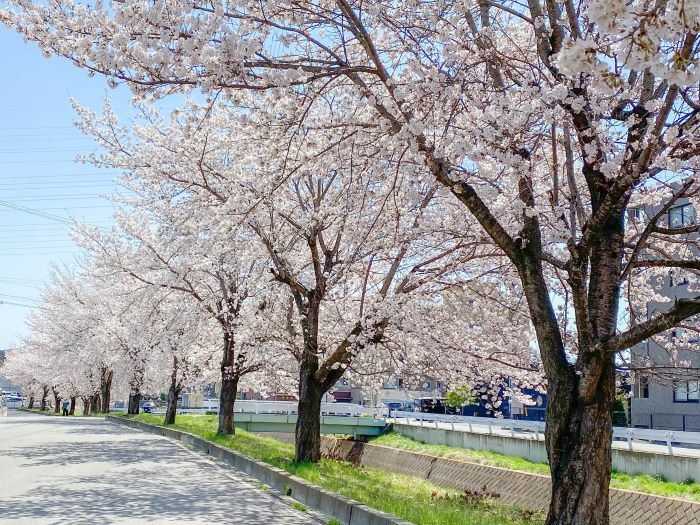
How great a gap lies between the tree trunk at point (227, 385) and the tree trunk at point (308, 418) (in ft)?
27.7

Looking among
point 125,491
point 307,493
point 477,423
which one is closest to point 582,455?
point 307,493

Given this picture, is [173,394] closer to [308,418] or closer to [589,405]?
[308,418]

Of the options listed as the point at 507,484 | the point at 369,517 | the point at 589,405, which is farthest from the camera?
the point at 507,484

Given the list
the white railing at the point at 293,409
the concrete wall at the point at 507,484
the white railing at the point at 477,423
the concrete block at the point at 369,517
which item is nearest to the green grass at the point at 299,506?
the concrete block at the point at 369,517

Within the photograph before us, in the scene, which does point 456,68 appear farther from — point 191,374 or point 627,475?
point 191,374

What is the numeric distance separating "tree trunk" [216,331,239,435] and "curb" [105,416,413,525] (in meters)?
4.23

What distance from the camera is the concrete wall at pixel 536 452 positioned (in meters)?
17.9

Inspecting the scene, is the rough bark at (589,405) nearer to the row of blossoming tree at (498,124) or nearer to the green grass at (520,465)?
the row of blossoming tree at (498,124)

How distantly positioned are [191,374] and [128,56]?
26751 millimetres

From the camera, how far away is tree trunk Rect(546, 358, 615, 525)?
6.96 meters

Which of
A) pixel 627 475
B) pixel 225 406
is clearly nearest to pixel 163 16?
pixel 627 475

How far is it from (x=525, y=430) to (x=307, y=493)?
19.7m

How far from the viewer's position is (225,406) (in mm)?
24797

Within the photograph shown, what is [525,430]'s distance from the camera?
29.1m
